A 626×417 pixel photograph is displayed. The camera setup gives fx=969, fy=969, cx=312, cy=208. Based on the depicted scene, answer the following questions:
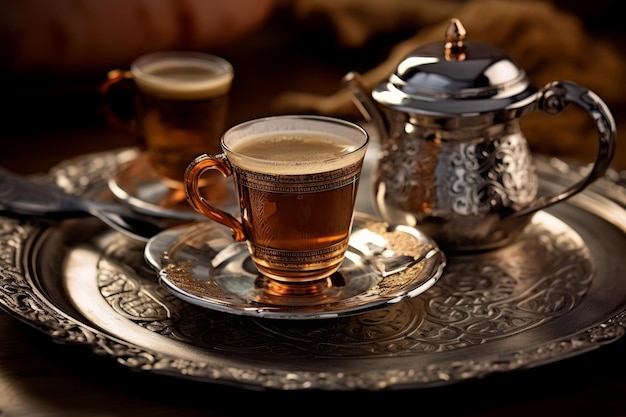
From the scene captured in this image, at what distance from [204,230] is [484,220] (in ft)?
0.90

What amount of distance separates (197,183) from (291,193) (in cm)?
9

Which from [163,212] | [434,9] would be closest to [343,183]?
[163,212]

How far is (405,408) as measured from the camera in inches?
28.4

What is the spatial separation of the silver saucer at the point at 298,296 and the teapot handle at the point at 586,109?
0.14 metres

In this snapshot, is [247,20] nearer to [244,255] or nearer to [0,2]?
[0,2]

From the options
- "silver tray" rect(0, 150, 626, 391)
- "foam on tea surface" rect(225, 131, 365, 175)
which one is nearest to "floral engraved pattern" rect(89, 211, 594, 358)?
"silver tray" rect(0, 150, 626, 391)

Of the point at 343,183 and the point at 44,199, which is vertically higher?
the point at 343,183

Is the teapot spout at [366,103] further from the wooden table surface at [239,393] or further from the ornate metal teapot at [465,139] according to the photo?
the wooden table surface at [239,393]

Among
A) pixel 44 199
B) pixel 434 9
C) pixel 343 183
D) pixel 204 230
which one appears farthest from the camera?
pixel 434 9

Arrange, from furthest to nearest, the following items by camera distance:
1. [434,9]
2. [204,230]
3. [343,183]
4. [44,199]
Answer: [434,9] → [44,199] → [204,230] → [343,183]

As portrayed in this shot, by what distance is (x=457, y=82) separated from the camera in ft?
2.98

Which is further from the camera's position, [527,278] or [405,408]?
[527,278]

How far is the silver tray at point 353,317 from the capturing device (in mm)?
732

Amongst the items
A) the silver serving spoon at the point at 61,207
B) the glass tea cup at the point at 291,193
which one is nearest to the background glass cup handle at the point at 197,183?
the glass tea cup at the point at 291,193
